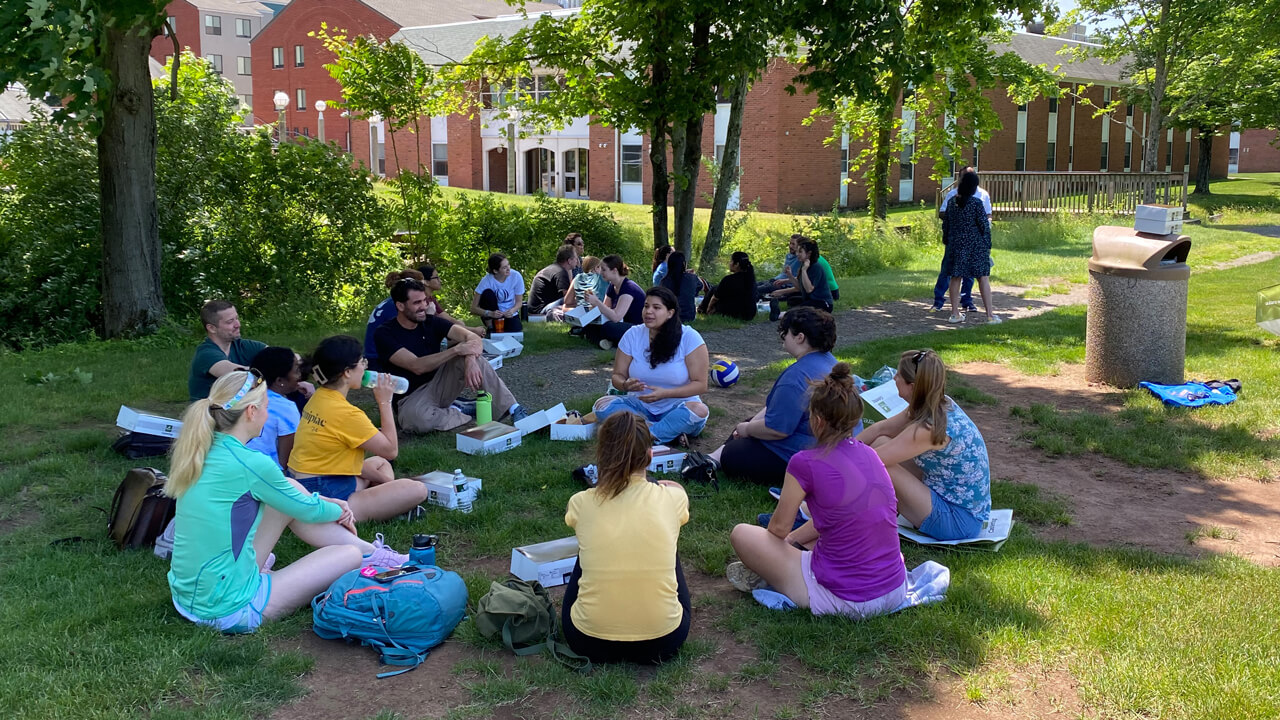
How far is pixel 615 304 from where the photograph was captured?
11.6 m

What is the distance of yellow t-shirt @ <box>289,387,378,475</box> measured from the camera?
19.1 ft

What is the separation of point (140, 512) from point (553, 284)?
8.32 m

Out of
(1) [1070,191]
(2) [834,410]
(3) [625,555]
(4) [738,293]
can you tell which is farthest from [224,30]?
(3) [625,555]

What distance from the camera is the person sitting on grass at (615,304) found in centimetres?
1142

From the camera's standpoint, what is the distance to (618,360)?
7.91 metres

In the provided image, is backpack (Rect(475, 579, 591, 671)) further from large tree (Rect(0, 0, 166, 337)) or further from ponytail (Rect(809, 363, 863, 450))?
large tree (Rect(0, 0, 166, 337))

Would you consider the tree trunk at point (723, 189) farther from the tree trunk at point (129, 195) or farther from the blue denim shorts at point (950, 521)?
the blue denim shorts at point (950, 521)

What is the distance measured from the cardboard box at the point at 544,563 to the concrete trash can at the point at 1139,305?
625 cm

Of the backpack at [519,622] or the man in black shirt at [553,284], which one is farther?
the man in black shirt at [553,284]

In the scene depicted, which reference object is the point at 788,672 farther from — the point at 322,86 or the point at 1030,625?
the point at 322,86

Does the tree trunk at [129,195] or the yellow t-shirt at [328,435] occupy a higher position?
the tree trunk at [129,195]

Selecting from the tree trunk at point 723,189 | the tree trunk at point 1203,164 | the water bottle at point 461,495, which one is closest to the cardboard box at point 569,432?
the water bottle at point 461,495

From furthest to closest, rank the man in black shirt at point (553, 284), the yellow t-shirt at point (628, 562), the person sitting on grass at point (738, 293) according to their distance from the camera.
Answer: the person sitting on grass at point (738, 293) → the man in black shirt at point (553, 284) → the yellow t-shirt at point (628, 562)

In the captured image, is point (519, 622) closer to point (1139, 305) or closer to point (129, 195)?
point (1139, 305)
